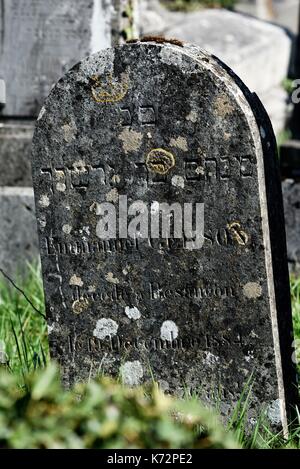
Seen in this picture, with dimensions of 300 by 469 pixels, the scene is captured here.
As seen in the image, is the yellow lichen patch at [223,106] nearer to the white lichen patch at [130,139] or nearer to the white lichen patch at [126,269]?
the white lichen patch at [130,139]

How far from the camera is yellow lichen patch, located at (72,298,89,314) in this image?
11.7ft

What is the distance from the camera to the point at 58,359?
364 cm

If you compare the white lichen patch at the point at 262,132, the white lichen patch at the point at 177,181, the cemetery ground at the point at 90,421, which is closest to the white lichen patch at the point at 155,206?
the white lichen patch at the point at 177,181

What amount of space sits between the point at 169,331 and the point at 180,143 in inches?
28.5

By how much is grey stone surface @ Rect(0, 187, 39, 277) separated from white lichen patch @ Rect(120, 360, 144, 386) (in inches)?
77.6

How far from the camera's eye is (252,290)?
10.8 feet

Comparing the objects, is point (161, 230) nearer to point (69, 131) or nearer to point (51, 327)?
point (69, 131)

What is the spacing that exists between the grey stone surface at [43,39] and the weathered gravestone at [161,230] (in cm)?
209

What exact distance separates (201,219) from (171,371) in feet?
2.01

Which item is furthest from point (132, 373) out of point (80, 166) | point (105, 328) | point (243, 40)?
point (243, 40)

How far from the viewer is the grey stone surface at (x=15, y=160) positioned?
5.59m

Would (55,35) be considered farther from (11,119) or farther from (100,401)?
(100,401)

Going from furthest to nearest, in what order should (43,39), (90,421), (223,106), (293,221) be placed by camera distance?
(43,39)
(293,221)
(223,106)
(90,421)
